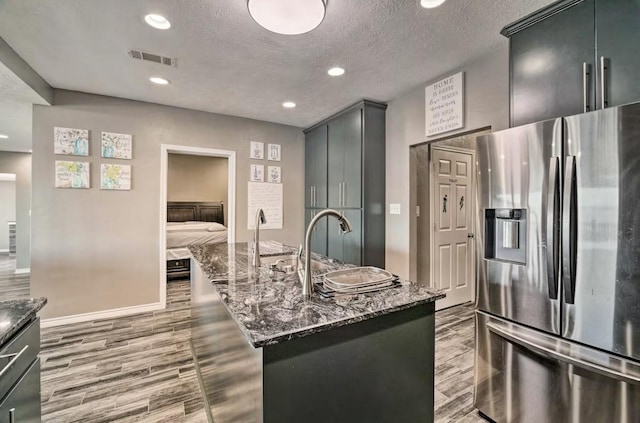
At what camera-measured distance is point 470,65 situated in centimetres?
251

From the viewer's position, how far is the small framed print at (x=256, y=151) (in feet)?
14.0

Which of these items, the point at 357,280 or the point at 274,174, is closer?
the point at 357,280

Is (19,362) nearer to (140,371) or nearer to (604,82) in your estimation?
(140,371)

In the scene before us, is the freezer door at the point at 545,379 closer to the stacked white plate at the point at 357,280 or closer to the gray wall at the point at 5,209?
the stacked white plate at the point at 357,280

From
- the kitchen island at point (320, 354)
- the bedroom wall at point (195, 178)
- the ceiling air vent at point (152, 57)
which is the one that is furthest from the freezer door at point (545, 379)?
the bedroom wall at point (195, 178)

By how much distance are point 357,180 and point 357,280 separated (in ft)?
6.81

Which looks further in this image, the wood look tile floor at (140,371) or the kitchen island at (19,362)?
the wood look tile floor at (140,371)

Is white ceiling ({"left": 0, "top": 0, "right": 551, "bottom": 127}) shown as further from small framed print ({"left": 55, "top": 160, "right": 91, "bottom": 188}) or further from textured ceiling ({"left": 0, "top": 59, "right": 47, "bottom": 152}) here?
small framed print ({"left": 55, "top": 160, "right": 91, "bottom": 188})

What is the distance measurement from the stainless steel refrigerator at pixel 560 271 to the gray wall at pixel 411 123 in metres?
0.85

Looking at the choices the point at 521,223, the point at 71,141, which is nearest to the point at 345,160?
the point at 521,223

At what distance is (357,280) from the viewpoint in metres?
1.61

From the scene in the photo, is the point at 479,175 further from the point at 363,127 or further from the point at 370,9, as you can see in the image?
the point at 363,127

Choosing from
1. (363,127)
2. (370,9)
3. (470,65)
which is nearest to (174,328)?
(363,127)

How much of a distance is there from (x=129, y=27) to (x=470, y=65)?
8.97 ft
